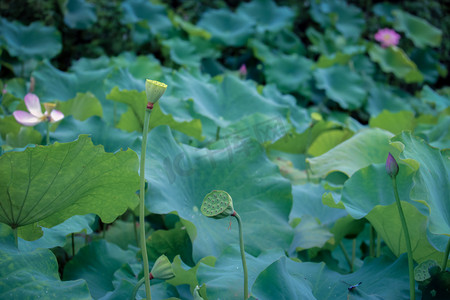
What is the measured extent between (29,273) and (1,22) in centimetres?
190

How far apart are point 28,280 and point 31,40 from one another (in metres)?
1.91

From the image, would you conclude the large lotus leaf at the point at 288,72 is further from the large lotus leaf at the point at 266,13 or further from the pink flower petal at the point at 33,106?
the pink flower petal at the point at 33,106

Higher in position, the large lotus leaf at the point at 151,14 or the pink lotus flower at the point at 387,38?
the large lotus leaf at the point at 151,14

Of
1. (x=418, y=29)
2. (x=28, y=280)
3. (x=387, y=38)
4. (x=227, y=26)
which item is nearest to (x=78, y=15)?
(x=227, y=26)

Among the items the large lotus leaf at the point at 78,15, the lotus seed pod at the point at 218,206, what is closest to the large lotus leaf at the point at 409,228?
the lotus seed pod at the point at 218,206

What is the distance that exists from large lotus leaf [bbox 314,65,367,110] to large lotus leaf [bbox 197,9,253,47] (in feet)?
2.03

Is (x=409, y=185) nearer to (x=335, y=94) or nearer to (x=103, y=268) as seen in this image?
(x=103, y=268)

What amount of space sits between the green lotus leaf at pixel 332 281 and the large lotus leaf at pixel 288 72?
202 cm

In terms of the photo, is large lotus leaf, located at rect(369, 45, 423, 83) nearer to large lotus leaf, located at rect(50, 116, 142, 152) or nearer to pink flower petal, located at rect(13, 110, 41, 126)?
large lotus leaf, located at rect(50, 116, 142, 152)

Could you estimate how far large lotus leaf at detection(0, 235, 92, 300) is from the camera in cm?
63

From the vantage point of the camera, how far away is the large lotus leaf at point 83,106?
1314mm

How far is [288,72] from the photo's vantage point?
2.93m

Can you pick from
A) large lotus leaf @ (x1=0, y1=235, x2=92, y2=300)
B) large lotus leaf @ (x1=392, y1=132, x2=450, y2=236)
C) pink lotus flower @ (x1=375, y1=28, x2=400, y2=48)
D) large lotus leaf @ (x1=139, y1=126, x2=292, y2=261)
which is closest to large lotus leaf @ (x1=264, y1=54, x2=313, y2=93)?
pink lotus flower @ (x1=375, y1=28, x2=400, y2=48)

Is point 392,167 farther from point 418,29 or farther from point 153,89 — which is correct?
point 418,29
